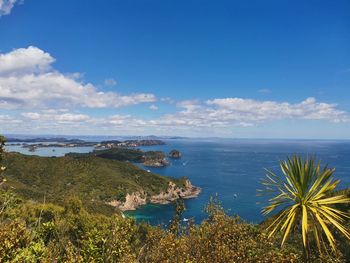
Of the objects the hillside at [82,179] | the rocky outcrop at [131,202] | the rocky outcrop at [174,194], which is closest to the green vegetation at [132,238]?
the rocky outcrop at [131,202]

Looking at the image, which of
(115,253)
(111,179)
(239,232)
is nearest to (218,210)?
(239,232)

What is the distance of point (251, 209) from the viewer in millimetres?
114375

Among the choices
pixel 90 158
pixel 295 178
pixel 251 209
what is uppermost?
pixel 295 178

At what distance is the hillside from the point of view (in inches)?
5187

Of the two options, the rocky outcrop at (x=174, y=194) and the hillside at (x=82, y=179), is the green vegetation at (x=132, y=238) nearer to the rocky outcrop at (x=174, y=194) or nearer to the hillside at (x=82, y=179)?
the hillside at (x=82, y=179)

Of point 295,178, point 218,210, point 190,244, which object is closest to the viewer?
point 295,178

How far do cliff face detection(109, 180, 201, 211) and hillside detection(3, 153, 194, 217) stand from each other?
1507mm

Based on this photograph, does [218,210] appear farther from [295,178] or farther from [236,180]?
[236,180]

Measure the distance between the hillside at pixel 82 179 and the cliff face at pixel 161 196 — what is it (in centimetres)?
151

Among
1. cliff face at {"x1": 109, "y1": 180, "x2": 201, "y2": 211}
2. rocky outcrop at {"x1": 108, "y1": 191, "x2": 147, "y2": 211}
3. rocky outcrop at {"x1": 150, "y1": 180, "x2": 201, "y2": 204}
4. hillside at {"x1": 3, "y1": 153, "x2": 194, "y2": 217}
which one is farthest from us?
rocky outcrop at {"x1": 150, "y1": 180, "x2": 201, "y2": 204}

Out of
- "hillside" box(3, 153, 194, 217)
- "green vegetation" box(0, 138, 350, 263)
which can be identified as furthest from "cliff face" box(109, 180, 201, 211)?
"green vegetation" box(0, 138, 350, 263)

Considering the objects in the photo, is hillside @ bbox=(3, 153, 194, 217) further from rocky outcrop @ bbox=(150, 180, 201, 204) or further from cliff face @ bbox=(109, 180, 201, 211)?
rocky outcrop @ bbox=(150, 180, 201, 204)

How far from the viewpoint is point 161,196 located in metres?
145

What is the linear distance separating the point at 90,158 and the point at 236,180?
79.3 m
